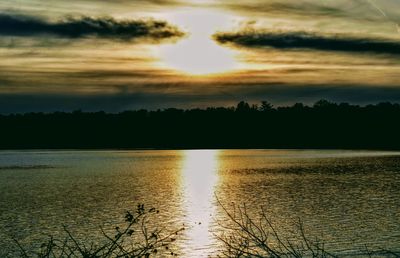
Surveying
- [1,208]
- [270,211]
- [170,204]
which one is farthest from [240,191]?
[1,208]

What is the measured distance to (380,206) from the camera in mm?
46844

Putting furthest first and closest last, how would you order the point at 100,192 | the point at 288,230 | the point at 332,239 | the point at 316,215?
the point at 100,192 → the point at 316,215 → the point at 288,230 → the point at 332,239

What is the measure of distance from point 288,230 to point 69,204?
897 inches

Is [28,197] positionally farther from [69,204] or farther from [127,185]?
[127,185]

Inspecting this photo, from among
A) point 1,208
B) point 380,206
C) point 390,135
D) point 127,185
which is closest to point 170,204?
point 1,208

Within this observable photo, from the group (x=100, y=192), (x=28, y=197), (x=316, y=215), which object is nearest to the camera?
(x=316, y=215)

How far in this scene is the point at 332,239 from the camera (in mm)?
31234

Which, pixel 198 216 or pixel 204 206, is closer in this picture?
pixel 198 216

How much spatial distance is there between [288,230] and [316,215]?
7.81m

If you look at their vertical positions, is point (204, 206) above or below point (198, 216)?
below

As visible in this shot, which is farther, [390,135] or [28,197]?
[390,135]

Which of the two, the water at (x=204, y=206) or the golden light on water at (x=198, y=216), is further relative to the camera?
the water at (x=204, y=206)

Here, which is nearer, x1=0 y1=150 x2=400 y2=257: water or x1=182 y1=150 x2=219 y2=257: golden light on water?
x1=182 y1=150 x2=219 y2=257: golden light on water

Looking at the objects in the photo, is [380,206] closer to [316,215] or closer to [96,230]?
[316,215]
